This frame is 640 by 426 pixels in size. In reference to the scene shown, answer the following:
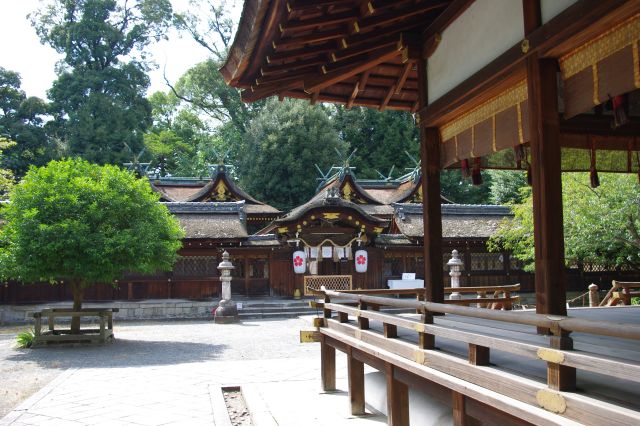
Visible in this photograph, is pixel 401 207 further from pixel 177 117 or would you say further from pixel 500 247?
pixel 177 117

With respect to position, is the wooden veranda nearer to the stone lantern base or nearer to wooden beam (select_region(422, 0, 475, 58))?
wooden beam (select_region(422, 0, 475, 58))

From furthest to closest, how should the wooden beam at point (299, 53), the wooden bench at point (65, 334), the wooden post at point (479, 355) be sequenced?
the wooden bench at point (65, 334) → the wooden beam at point (299, 53) → the wooden post at point (479, 355)

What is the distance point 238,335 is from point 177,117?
121 ft

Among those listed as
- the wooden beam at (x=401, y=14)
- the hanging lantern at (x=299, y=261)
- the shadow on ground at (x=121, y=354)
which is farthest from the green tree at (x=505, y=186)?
the wooden beam at (x=401, y=14)

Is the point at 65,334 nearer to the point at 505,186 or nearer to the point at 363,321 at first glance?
the point at 363,321

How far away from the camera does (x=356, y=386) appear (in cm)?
752

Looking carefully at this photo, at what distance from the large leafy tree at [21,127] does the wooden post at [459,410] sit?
40078 mm

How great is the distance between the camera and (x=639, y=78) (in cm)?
363

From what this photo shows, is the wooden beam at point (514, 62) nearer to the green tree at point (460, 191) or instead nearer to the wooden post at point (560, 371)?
the wooden post at point (560, 371)

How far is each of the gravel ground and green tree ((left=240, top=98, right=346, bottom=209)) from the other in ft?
69.7

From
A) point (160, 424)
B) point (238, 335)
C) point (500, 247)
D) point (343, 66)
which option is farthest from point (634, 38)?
point (500, 247)

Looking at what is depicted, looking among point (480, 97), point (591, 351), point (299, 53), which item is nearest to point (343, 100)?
point (299, 53)

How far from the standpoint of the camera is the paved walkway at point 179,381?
7.86 metres

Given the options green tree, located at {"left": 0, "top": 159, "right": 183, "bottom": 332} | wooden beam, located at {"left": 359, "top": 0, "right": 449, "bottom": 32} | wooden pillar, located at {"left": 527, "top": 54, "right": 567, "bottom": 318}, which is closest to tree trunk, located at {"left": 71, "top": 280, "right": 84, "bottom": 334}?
green tree, located at {"left": 0, "top": 159, "right": 183, "bottom": 332}
